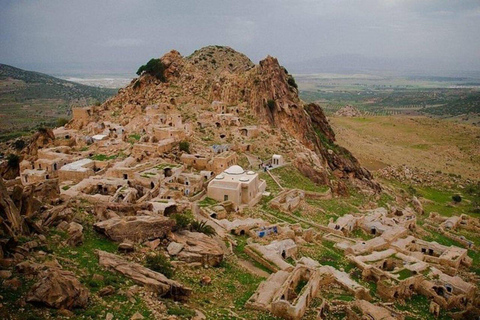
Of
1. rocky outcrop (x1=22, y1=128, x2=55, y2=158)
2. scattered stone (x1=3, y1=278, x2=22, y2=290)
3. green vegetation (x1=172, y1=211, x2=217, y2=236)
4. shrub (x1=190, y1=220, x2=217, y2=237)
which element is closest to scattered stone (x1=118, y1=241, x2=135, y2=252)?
green vegetation (x1=172, y1=211, x2=217, y2=236)

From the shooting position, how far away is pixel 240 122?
5384 cm

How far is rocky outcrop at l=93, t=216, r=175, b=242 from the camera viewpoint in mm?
17125

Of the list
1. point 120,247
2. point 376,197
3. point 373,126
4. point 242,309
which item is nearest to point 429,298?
point 242,309

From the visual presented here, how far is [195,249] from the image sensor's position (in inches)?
713

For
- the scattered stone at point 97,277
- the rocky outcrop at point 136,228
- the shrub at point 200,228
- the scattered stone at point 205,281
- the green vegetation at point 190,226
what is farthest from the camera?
the shrub at point 200,228

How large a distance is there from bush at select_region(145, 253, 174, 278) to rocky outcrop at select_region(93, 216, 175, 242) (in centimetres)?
171

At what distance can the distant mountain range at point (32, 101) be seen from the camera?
266ft

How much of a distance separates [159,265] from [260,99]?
44578 millimetres

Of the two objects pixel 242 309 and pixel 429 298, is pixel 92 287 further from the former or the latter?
pixel 429 298

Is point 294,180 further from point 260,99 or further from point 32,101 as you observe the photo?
point 32,101

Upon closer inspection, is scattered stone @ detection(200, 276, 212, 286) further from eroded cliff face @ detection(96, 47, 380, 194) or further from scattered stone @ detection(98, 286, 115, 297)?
eroded cliff face @ detection(96, 47, 380, 194)

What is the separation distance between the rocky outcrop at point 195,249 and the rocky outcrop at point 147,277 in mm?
2744

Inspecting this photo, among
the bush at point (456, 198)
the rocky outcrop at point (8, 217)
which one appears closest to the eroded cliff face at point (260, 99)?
the bush at point (456, 198)

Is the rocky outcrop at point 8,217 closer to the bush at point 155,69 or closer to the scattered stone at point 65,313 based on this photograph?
the scattered stone at point 65,313
